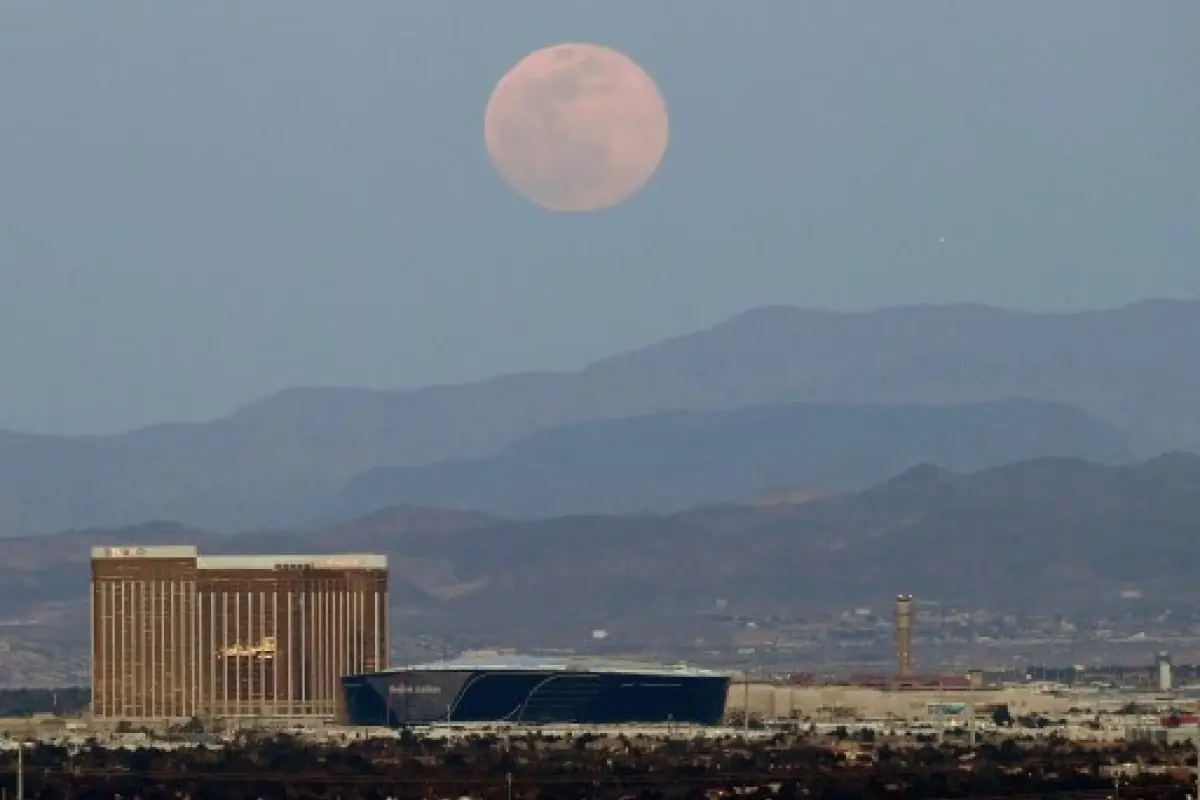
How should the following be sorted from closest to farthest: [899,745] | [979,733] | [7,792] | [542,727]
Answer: [7,792] → [899,745] → [979,733] → [542,727]

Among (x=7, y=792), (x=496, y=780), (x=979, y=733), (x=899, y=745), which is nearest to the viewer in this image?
(x=7, y=792)

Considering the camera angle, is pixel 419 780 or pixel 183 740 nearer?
pixel 419 780

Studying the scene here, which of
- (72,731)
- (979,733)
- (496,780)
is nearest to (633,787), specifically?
(496,780)

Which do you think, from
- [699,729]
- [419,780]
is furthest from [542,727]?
[419,780]

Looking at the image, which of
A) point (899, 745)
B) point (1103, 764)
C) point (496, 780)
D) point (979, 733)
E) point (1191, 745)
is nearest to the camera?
point (496, 780)

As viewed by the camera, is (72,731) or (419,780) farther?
(72,731)

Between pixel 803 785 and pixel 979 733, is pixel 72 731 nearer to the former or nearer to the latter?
pixel 979 733

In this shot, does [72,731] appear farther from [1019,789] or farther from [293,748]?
[1019,789]

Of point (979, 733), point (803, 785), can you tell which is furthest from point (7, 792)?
point (979, 733)

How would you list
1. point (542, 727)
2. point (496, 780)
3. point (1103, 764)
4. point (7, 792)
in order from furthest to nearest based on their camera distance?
point (542, 727)
point (1103, 764)
point (496, 780)
point (7, 792)
